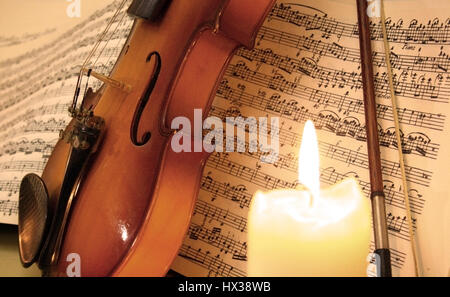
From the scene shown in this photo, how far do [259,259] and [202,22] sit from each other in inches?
19.2

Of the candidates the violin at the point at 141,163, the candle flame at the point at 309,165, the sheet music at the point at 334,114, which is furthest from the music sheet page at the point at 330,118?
the candle flame at the point at 309,165

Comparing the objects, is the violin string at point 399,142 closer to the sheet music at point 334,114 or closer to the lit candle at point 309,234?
the sheet music at point 334,114

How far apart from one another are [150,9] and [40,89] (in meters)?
0.60

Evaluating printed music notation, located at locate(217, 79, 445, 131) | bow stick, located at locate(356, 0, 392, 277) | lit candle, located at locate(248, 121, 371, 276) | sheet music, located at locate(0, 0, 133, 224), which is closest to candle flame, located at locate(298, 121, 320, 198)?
lit candle, located at locate(248, 121, 371, 276)

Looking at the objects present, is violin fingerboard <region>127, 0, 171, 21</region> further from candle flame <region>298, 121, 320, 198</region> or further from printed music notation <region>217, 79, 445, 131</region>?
candle flame <region>298, 121, 320, 198</region>

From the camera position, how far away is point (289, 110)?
88cm

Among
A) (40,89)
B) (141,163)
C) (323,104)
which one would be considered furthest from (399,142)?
(40,89)

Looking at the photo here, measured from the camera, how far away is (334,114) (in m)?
0.84

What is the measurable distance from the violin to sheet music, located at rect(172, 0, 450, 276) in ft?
0.43

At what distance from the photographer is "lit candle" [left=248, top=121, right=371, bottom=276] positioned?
0.43m

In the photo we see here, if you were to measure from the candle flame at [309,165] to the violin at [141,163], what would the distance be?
265 millimetres

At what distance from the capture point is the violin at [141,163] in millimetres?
654
